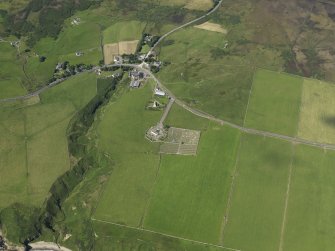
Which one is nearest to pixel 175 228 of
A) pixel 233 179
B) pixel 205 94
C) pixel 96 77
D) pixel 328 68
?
pixel 233 179

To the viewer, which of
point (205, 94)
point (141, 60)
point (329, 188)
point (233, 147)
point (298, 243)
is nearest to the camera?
point (298, 243)

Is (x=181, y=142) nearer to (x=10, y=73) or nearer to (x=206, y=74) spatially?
(x=206, y=74)

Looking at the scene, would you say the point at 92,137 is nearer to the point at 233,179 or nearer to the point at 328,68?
the point at 233,179

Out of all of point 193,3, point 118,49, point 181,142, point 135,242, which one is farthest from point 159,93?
point 193,3

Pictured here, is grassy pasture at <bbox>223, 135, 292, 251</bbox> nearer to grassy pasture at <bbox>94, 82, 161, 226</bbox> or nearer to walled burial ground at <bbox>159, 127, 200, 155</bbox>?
walled burial ground at <bbox>159, 127, 200, 155</bbox>

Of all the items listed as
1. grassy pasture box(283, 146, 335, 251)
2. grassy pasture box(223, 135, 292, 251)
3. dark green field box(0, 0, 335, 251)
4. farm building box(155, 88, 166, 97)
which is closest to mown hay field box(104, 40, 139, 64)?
dark green field box(0, 0, 335, 251)

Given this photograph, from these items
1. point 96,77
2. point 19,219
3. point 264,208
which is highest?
point 96,77

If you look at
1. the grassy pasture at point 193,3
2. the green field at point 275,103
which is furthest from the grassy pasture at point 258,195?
the grassy pasture at point 193,3
